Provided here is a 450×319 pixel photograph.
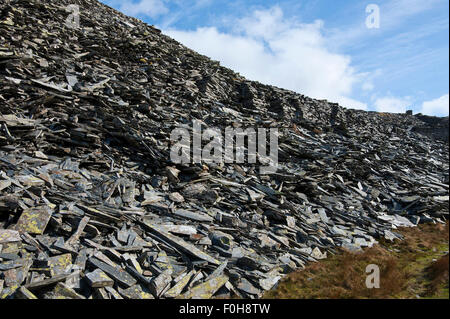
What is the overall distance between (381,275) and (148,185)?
33.1 ft

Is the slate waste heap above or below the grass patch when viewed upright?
above

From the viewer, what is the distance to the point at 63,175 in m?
10.9

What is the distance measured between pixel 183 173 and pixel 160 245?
5.59 m

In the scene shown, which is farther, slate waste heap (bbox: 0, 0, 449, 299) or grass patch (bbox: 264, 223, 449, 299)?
grass patch (bbox: 264, 223, 449, 299)

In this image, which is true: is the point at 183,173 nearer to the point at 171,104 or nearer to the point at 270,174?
the point at 270,174

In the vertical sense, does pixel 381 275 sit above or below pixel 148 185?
below

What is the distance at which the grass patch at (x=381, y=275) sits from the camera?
789 centimetres

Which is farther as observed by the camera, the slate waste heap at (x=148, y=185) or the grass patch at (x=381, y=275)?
the grass patch at (x=381, y=275)

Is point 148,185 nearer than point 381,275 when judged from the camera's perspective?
No

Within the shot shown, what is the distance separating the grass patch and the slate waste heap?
0.54 metres

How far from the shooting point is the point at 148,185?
40.4 feet

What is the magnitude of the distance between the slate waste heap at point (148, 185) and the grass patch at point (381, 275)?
535 millimetres

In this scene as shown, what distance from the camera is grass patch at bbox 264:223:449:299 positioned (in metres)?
7.89
